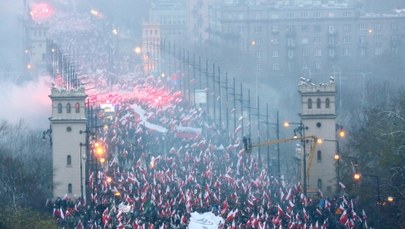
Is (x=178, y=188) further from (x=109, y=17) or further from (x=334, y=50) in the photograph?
(x=109, y=17)

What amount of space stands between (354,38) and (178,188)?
83560mm

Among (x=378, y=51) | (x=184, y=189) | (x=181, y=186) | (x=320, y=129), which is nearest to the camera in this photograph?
(x=184, y=189)

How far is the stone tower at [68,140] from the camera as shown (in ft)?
282

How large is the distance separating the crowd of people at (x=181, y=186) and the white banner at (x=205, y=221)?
377 millimetres

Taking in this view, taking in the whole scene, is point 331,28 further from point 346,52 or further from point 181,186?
point 181,186

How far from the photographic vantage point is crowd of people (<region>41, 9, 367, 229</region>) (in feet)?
242

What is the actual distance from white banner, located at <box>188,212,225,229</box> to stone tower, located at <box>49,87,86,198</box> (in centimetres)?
1210

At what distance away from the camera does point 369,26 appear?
161 m

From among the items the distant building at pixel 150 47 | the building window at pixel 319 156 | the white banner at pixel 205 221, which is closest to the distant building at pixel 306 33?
the distant building at pixel 150 47

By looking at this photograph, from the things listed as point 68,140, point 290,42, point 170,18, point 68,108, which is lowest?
point 68,140

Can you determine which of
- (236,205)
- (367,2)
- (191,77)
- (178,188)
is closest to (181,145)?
(178,188)

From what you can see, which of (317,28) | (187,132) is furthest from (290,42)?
(187,132)

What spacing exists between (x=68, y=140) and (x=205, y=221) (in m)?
15.1

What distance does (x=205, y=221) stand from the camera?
74.8m
